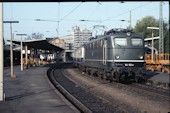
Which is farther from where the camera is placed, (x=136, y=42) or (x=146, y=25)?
(x=146, y=25)

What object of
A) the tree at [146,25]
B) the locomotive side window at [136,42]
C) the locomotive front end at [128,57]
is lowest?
the locomotive front end at [128,57]

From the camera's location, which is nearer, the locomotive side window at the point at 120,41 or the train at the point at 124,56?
the train at the point at 124,56

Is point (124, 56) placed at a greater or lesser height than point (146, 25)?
lesser

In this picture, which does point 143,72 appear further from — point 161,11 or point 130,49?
point 161,11

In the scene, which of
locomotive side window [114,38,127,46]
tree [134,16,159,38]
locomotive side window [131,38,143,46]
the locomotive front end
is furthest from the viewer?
tree [134,16,159,38]

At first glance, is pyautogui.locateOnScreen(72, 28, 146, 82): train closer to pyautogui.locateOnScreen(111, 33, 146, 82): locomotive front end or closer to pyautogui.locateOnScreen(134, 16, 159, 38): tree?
pyautogui.locateOnScreen(111, 33, 146, 82): locomotive front end

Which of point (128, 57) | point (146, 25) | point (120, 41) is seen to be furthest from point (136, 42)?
point (146, 25)

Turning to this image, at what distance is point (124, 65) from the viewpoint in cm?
2300

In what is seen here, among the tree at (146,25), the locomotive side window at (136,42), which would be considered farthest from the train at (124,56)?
the tree at (146,25)

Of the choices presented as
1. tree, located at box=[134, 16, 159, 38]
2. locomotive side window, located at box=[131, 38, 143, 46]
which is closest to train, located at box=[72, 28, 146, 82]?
locomotive side window, located at box=[131, 38, 143, 46]

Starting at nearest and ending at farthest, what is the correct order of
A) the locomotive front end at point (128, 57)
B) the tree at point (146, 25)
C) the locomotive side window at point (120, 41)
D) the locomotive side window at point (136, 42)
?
the locomotive front end at point (128, 57)
the locomotive side window at point (120, 41)
the locomotive side window at point (136, 42)
the tree at point (146, 25)

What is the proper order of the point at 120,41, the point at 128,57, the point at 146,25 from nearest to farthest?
the point at 128,57, the point at 120,41, the point at 146,25

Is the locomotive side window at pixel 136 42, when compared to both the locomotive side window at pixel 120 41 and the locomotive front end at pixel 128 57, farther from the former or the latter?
the locomotive side window at pixel 120 41

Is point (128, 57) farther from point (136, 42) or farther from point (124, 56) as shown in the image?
point (136, 42)
